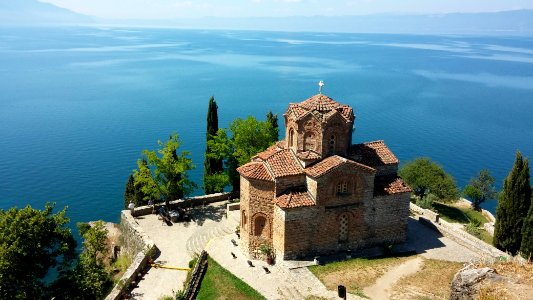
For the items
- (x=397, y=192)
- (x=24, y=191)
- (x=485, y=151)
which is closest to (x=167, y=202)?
(x=397, y=192)

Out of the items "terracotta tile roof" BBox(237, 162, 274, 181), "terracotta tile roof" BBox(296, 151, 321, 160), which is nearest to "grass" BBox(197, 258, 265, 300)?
"terracotta tile roof" BBox(237, 162, 274, 181)

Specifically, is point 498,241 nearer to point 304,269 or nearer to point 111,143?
point 304,269

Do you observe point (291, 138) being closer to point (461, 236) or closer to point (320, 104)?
point (320, 104)

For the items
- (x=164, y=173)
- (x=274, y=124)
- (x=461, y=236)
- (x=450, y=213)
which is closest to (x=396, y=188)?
(x=461, y=236)

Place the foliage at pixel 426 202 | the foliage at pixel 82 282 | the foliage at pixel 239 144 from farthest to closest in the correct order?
the foliage at pixel 426 202
the foliage at pixel 239 144
the foliage at pixel 82 282

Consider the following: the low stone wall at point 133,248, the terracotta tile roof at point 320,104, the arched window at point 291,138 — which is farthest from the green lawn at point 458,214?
the low stone wall at point 133,248

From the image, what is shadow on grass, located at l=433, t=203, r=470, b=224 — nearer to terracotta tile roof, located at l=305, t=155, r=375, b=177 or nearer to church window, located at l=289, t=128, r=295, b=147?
terracotta tile roof, located at l=305, t=155, r=375, b=177

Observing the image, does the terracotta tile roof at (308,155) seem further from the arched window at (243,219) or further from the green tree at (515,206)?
the green tree at (515,206)

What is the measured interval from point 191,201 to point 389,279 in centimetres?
1704

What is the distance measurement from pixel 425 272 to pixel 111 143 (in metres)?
59.2

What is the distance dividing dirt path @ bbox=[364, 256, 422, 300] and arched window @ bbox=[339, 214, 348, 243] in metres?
3.43

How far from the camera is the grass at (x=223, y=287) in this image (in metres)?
23.5

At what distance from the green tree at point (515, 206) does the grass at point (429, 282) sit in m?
7.50

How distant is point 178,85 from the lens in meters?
128
